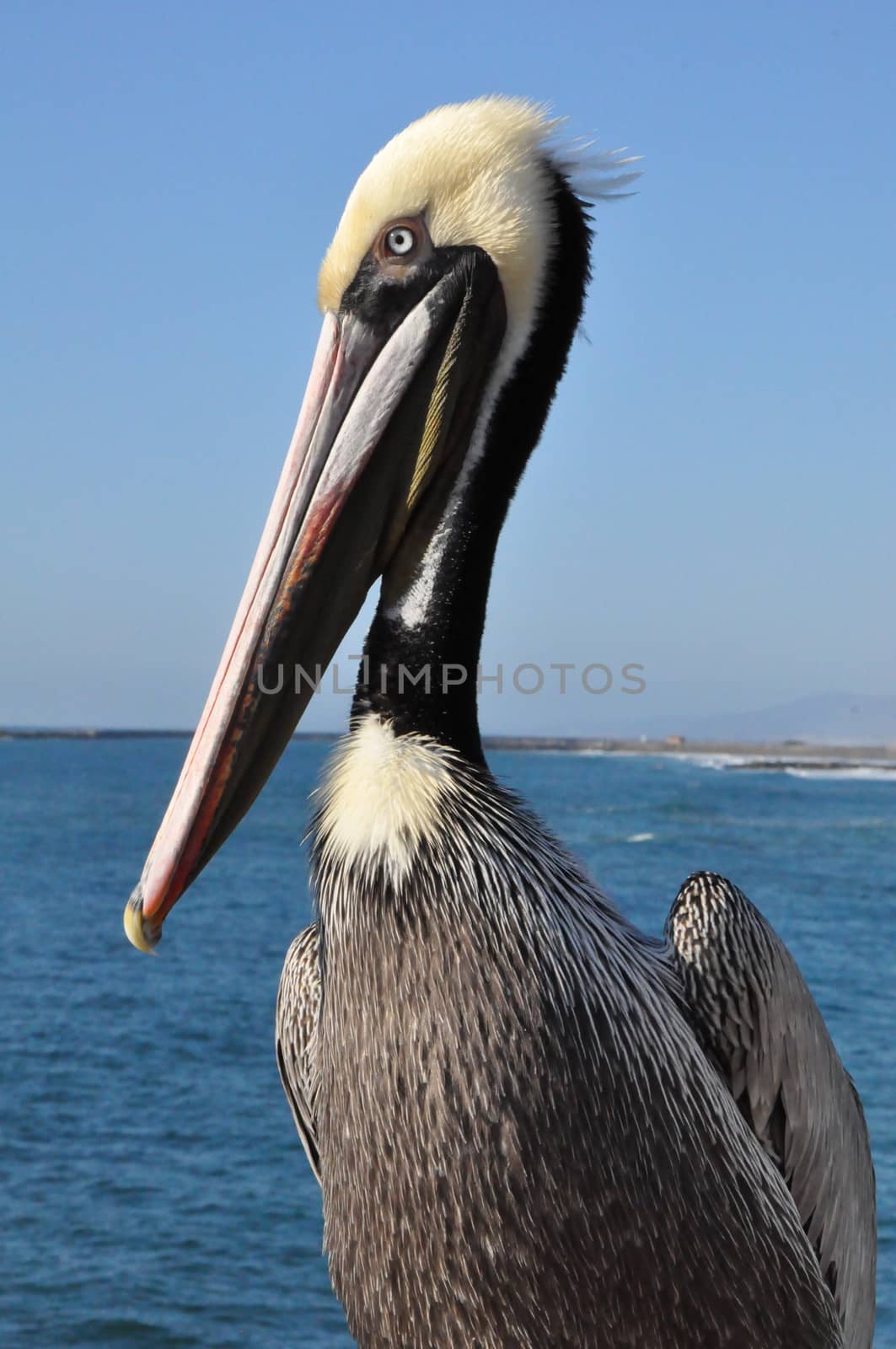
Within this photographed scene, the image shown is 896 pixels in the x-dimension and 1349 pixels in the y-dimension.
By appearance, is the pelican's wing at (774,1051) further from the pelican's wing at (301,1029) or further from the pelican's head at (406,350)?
the pelican's head at (406,350)

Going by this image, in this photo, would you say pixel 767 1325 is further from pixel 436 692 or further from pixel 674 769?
pixel 674 769

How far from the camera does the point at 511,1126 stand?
2.59 meters

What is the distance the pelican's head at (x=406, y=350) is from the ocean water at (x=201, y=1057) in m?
0.66

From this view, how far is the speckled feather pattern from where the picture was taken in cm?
261

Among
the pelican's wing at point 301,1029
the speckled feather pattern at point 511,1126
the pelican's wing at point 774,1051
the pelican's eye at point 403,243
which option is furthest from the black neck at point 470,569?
the pelican's wing at point 301,1029

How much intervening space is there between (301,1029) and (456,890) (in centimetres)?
107

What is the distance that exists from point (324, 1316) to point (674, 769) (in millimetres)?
115284

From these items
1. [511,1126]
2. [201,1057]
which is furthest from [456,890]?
[201,1057]

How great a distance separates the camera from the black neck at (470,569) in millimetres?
2752

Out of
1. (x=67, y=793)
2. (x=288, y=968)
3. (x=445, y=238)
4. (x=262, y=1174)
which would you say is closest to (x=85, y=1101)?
(x=262, y=1174)

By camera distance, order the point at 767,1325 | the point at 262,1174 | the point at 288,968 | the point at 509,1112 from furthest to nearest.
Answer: the point at 262,1174, the point at 288,968, the point at 767,1325, the point at 509,1112

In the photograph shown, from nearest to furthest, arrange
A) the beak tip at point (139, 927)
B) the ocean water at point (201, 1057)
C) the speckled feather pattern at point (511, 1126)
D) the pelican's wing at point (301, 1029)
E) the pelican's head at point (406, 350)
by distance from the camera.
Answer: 1. the beak tip at point (139, 927)
2. the speckled feather pattern at point (511, 1126)
3. the pelican's head at point (406, 350)
4. the pelican's wing at point (301, 1029)
5. the ocean water at point (201, 1057)

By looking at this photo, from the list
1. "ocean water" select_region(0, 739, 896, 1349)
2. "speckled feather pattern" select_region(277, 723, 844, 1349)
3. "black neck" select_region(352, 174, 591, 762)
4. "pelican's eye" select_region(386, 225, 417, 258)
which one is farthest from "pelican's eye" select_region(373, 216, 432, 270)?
"ocean water" select_region(0, 739, 896, 1349)

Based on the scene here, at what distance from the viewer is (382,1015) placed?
2.68 metres
